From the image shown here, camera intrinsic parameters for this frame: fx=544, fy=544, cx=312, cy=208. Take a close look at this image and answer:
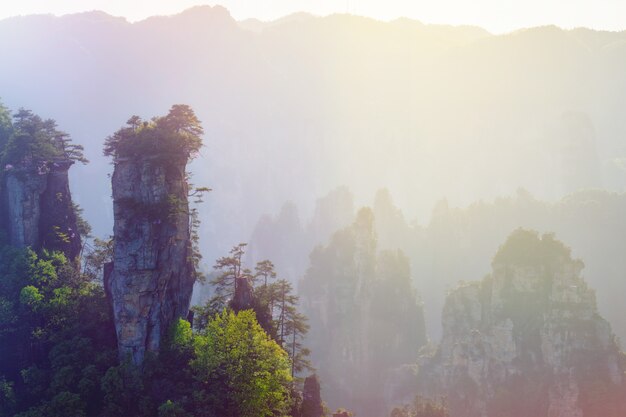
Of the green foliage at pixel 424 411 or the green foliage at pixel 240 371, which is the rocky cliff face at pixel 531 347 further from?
the green foliage at pixel 240 371

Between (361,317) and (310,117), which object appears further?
(310,117)

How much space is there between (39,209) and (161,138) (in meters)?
17.6

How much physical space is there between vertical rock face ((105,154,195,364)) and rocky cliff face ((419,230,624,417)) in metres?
38.4

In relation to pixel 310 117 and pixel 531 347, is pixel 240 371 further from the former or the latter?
pixel 310 117

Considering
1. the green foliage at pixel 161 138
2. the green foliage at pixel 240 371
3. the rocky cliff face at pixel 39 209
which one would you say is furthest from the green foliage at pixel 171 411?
the rocky cliff face at pixel 39 209

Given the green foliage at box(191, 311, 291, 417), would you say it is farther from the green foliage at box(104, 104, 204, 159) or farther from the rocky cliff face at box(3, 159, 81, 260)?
the rocky cliff face at box(3, 159, 81, 260)

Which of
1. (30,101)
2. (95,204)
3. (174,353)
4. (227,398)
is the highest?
(30,101)

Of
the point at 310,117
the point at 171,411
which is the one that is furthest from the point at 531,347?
the point at 310,117

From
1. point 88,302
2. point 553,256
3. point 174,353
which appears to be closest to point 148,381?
point 174,353

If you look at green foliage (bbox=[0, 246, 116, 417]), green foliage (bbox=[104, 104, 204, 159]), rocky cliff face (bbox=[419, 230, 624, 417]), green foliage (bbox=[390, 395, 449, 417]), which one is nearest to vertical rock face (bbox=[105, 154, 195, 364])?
green foliage (bbox=[104, 104, 204, 159])

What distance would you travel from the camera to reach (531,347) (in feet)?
202

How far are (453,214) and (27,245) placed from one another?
75080 mm

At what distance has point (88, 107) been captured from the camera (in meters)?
184

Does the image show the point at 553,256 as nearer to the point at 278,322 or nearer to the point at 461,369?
the point at 461,369
